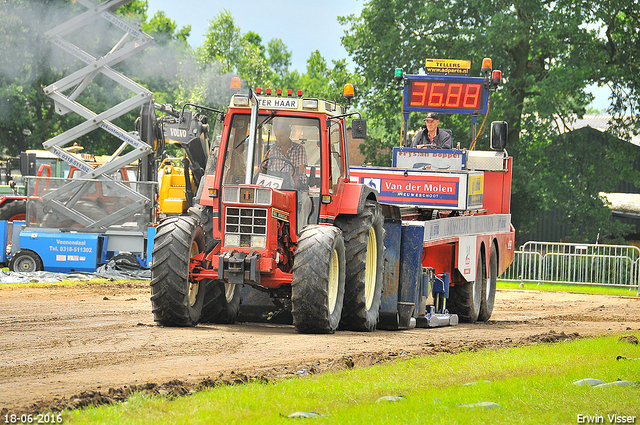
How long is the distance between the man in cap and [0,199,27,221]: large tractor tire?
11.6m

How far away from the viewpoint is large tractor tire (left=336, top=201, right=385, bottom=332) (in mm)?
10227

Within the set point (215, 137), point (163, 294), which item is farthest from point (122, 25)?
point (163, 294)

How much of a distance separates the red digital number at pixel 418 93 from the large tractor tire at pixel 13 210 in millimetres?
11295

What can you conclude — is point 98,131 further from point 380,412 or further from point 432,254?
point 380,412

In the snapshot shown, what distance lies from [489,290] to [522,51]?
18294 millimetres

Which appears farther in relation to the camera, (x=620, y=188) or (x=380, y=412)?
(x=620, y=188)

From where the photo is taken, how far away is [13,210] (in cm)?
2178

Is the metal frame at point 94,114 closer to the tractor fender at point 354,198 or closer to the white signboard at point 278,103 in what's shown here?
the tractor fender at point 354,198

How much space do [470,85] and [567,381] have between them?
910 cm

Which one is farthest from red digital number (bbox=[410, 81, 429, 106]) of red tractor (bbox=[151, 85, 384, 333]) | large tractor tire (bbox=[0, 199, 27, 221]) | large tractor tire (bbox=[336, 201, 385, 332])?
large tractor tire (bbox=[0, 199, 27, 221])

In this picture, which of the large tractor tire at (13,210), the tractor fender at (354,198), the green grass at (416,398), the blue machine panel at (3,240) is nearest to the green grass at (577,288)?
the large tractor tire at (13,210)

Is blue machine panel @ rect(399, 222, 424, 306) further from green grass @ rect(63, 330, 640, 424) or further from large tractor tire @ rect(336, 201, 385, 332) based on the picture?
green grass @ rect(63, 330, 640, 424)

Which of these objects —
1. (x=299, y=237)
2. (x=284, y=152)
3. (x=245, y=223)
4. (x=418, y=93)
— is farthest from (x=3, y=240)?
(x=299, y=237)

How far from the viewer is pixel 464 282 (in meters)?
13.7
